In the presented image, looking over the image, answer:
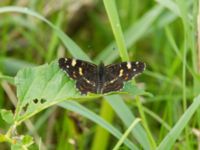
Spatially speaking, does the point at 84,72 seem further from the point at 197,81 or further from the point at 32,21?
the point at 32,21

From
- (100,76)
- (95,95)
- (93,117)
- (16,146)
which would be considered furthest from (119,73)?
(16,146)

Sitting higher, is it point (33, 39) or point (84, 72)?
point (33, 39)

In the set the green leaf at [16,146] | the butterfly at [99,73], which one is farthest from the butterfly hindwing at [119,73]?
the green leaf at [16,146]

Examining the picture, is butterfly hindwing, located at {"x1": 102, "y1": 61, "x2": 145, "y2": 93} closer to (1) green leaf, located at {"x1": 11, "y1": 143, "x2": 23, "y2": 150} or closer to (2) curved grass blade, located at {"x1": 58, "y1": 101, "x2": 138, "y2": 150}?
(2) curved grass blade, located at {"x1": 58, "y1": 101, "x2": 138, "y2": 150}

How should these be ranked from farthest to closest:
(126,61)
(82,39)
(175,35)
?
1. (82,39)
2. (175,35)
3. (126,61)

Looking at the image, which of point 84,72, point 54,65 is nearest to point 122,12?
point 84,72

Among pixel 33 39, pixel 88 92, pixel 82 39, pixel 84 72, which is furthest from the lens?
pixel 82 39

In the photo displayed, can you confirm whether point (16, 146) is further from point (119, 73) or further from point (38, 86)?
point (119, 73)
